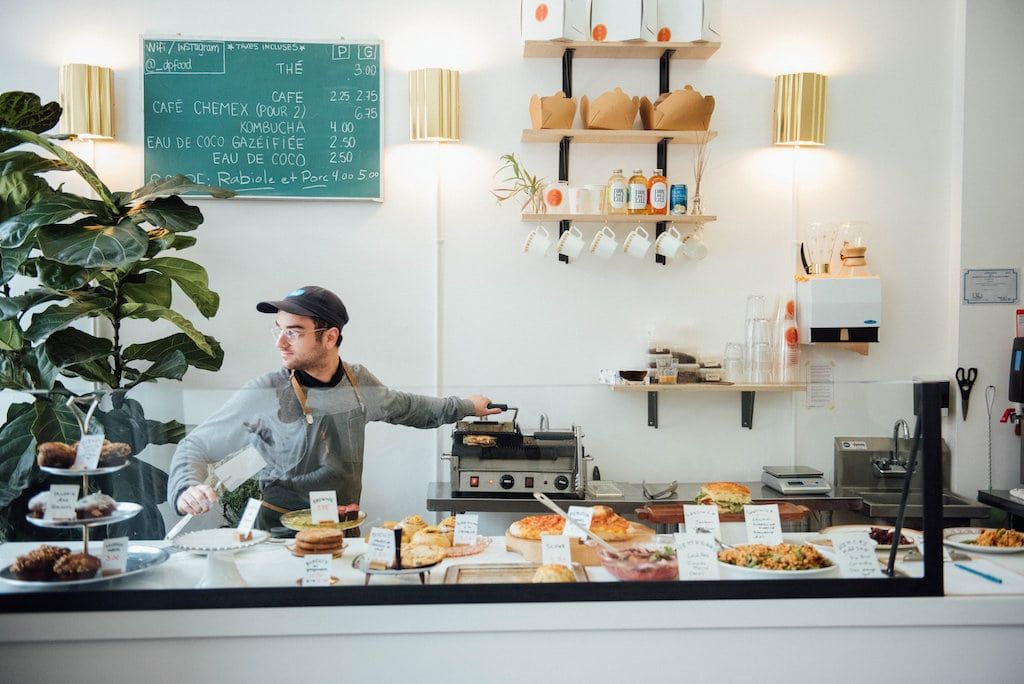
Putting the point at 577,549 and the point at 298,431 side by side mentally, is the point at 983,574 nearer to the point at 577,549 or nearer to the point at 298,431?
the point at 577,549

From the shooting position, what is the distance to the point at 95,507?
2055mm

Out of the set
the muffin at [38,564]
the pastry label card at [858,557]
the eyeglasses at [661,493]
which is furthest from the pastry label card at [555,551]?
the muffin at [38,564]

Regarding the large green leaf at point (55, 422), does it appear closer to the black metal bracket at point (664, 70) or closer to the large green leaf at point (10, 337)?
the large green leaf at point (10, 337)

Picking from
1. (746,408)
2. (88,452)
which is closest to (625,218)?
(746,408)

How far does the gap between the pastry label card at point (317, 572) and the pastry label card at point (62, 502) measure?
22.1 inches

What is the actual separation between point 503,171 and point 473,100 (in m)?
0.35

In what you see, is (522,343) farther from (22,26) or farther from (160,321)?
(22,26)

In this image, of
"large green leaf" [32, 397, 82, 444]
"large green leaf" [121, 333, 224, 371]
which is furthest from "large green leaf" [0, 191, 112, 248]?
"large green leaf" [32, 397, 82, 444]

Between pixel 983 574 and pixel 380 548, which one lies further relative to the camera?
pixel 983 574

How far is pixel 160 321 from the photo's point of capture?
12.6 ft

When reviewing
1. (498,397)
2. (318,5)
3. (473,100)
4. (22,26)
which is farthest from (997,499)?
(22,26)

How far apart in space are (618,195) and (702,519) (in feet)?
6.07

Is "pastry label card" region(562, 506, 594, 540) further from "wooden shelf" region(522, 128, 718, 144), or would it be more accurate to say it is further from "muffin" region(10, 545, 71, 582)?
"wooden shelf" region(522, 128, 718, 144)

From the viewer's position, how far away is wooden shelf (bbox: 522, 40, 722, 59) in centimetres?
372
